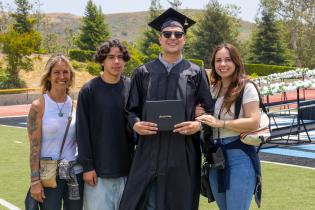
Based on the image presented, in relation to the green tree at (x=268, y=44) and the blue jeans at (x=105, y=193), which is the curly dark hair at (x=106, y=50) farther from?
the green tree at (x=268, y=44)

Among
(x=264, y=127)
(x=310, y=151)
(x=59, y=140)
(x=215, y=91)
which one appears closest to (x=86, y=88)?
(x=59, y=140)

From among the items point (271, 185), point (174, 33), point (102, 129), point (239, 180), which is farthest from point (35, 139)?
point (271, 185)

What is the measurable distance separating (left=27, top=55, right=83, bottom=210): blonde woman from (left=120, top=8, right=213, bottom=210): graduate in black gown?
46 centimetres

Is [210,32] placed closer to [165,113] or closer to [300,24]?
[300,24]

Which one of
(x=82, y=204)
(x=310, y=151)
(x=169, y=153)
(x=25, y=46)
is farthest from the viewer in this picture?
(x=25, y=46)

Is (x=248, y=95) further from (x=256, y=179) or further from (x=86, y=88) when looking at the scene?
(x=86, y=88)

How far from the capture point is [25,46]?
26812 millimetres

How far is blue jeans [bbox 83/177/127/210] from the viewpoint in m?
3.71

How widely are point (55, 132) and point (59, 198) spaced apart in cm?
51

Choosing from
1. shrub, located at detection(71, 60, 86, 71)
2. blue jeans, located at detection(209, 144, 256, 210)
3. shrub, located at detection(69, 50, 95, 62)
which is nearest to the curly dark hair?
blue jeans, located at detection(209, 144, 256, 210)

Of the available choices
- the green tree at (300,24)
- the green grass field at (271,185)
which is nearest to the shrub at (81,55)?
the green tree at (300,24)

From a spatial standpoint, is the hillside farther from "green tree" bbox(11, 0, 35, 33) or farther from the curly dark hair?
the curly dark hair

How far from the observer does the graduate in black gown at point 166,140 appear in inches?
138

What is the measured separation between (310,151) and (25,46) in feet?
66.3
